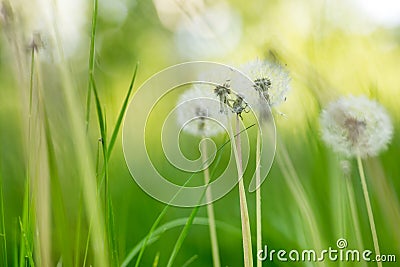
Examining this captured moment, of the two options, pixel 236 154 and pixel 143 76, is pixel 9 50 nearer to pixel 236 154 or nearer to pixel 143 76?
pixel 143 76

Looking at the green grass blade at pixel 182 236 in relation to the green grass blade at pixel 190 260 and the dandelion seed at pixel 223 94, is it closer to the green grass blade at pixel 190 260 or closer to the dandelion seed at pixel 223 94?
the green grass blade at pixel 190 260

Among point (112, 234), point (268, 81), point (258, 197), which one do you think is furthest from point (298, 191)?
point (112, 234)

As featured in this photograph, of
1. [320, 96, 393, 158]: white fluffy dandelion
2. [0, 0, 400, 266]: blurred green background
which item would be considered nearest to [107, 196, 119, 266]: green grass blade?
[0, 0, 400, 266]: blurred green background

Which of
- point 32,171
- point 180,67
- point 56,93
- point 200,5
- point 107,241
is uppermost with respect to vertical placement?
point 200,5

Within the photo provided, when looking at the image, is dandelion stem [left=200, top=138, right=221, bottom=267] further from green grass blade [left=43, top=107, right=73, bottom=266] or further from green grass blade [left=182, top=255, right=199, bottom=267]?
green grass blade [left=43, top=107, right=73, bottom=266]

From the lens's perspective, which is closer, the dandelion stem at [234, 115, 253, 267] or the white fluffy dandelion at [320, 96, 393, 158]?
the dandelion stem at [234, 115, 253, 267]

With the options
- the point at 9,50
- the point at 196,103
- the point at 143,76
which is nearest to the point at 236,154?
the point at 196,103

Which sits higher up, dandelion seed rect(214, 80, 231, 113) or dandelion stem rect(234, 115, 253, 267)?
dandelion seed rect(214, 80, 231, 113)
